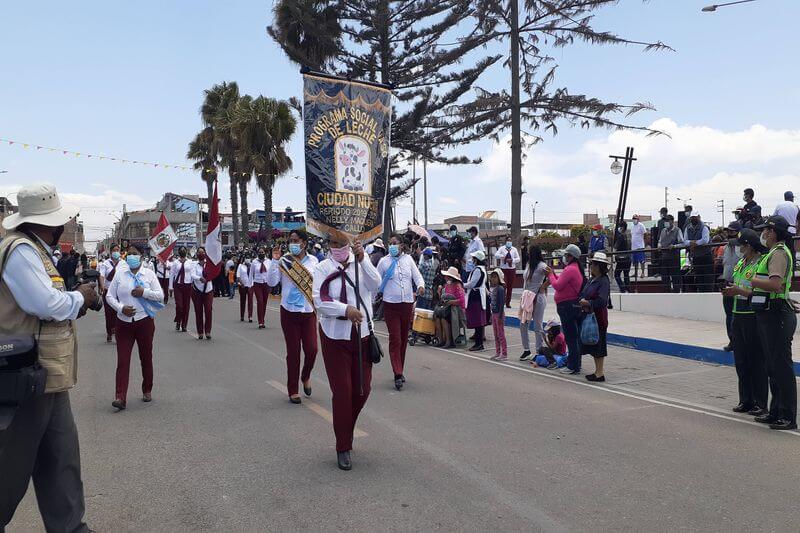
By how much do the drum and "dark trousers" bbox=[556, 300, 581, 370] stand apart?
367 centimetres

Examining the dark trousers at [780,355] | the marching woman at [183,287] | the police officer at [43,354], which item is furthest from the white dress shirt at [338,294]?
the marching woman at [183,287]

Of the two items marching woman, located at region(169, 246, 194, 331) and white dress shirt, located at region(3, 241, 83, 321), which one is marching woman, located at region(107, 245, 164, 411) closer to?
Answer: white dress shirt, located at region(3, 241, 83, 321)

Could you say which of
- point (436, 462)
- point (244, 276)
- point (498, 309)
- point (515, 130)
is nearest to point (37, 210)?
point (436, 462)

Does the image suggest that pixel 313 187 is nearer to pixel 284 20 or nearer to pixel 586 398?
pixel 586 398

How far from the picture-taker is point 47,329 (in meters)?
3.40

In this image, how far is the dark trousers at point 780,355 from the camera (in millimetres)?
6160

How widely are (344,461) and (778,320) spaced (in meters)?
4.52

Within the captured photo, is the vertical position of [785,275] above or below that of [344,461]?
above

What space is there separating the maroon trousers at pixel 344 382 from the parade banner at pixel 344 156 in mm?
930

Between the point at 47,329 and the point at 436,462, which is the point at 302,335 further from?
the point at 47,329

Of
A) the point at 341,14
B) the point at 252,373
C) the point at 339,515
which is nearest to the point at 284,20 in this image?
the point at 341,14

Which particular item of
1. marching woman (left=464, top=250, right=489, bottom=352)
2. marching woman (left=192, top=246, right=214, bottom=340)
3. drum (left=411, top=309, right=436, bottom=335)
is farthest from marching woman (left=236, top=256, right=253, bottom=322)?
marching woman (left=464, top=250, right=489, bottom=352)

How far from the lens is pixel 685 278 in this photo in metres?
14.9

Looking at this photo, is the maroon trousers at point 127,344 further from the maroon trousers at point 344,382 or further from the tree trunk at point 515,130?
the tree trunk at point 515,130
